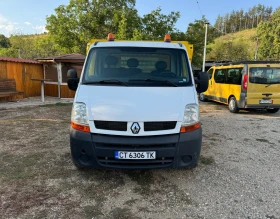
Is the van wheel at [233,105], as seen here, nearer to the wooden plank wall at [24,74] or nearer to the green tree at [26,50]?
the wooden plank wall at [24,74]

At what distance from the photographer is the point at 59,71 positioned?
43.4 ft

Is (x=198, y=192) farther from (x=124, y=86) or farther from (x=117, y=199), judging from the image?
(x=124, y=86)

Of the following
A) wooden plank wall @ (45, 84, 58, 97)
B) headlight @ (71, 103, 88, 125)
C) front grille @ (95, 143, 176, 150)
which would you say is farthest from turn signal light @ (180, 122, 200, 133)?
wooden plank wall @ (45, 84, 58, 97)

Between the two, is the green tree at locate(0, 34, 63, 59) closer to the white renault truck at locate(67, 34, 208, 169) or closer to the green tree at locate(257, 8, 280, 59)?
the green tree at locate(257, 8, 280, 59)

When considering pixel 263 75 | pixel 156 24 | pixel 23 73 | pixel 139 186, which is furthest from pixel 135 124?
pixel 156 24

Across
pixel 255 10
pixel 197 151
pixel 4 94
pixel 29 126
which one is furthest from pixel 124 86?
pixel 255 10

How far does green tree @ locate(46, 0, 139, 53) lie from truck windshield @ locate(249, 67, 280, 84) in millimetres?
13025

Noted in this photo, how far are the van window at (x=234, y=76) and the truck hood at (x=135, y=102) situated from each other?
6528 millimetres

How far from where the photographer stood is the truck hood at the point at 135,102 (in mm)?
3090

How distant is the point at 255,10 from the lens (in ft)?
281

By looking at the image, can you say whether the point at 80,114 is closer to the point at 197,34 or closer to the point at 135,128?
the point at 135,128

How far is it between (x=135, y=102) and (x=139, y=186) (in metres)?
1.25

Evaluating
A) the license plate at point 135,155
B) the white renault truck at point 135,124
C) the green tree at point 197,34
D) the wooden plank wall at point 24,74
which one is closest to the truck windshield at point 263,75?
the white renault truck at point 135,124

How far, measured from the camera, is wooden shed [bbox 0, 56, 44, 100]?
1177 centimetres
